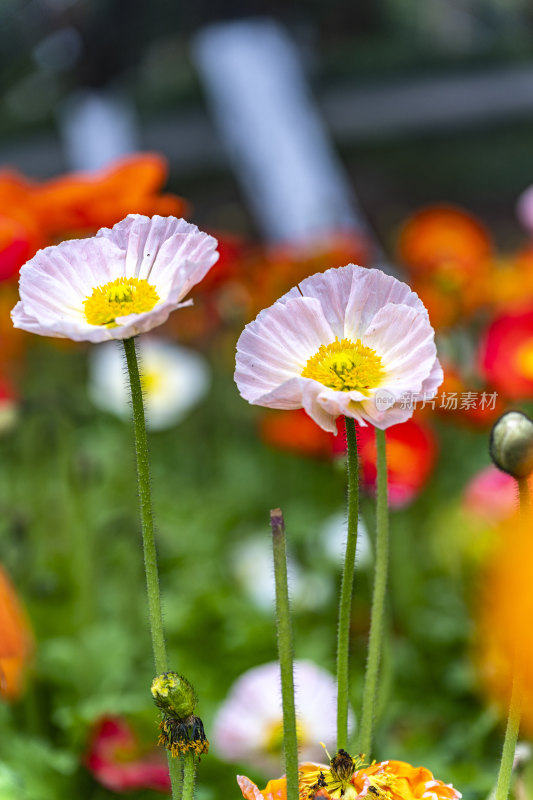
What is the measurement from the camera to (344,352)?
0.42 meters

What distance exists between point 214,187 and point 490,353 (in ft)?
6.59

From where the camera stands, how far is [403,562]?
3.57ft

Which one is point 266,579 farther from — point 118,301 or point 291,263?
point 118,301

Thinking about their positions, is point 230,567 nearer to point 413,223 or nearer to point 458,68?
point 413,223

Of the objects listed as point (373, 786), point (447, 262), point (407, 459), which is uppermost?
point (447, 262)

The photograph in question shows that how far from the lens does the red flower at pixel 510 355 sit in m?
0.89

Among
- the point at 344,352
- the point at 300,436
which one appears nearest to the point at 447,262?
the point at 300,436

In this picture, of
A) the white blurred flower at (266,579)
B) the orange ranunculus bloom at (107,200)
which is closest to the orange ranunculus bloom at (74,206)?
the orange ranunculus bloom at (107,200)

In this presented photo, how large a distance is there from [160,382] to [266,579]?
17.7 inches

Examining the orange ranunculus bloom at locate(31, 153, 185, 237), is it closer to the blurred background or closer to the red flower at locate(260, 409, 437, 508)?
the blurred background

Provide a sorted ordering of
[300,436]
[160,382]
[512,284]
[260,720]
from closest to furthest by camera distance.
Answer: [260,720]
[300,436]
[512,284]
[160,382]

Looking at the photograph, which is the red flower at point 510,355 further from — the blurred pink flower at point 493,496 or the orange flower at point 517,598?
the orange flower at point 517,598

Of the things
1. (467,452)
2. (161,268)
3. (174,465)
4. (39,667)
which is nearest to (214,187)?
(174,465)

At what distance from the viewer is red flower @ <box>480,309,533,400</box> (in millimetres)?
894
